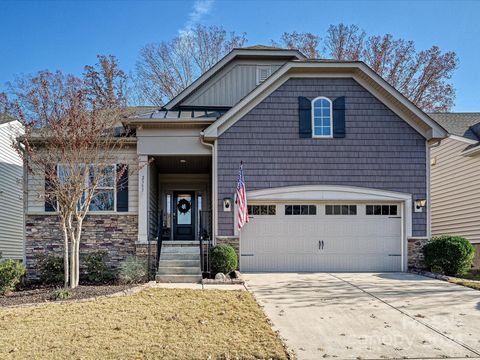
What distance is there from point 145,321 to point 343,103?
8.79 metres

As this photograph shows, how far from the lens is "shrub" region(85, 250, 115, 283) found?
41.8ft

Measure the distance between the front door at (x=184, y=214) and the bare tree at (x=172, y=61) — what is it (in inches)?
426

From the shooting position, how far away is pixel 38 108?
36.7ft

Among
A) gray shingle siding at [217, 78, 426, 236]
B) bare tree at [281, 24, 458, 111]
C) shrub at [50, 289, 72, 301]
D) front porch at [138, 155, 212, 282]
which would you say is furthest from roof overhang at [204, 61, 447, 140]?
bare tree at [281, 24, 458, 111]

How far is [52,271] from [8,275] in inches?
78.4

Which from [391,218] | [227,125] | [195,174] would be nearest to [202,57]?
[195,174]

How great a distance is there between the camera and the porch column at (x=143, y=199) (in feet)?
44.1

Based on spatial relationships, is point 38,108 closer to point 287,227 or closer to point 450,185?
point 287,227

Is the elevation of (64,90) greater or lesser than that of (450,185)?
greater

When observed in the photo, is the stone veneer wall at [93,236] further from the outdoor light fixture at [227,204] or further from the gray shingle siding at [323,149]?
the gray shingle siding at [323,149]

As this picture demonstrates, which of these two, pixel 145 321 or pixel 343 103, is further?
pixel 343 103

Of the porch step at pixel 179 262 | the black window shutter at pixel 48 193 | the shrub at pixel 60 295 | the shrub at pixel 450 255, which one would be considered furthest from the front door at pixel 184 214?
the shrub at pixel 450 255

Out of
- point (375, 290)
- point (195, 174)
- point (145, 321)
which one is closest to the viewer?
point (145, 321)

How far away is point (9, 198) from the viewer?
66.7 ft
